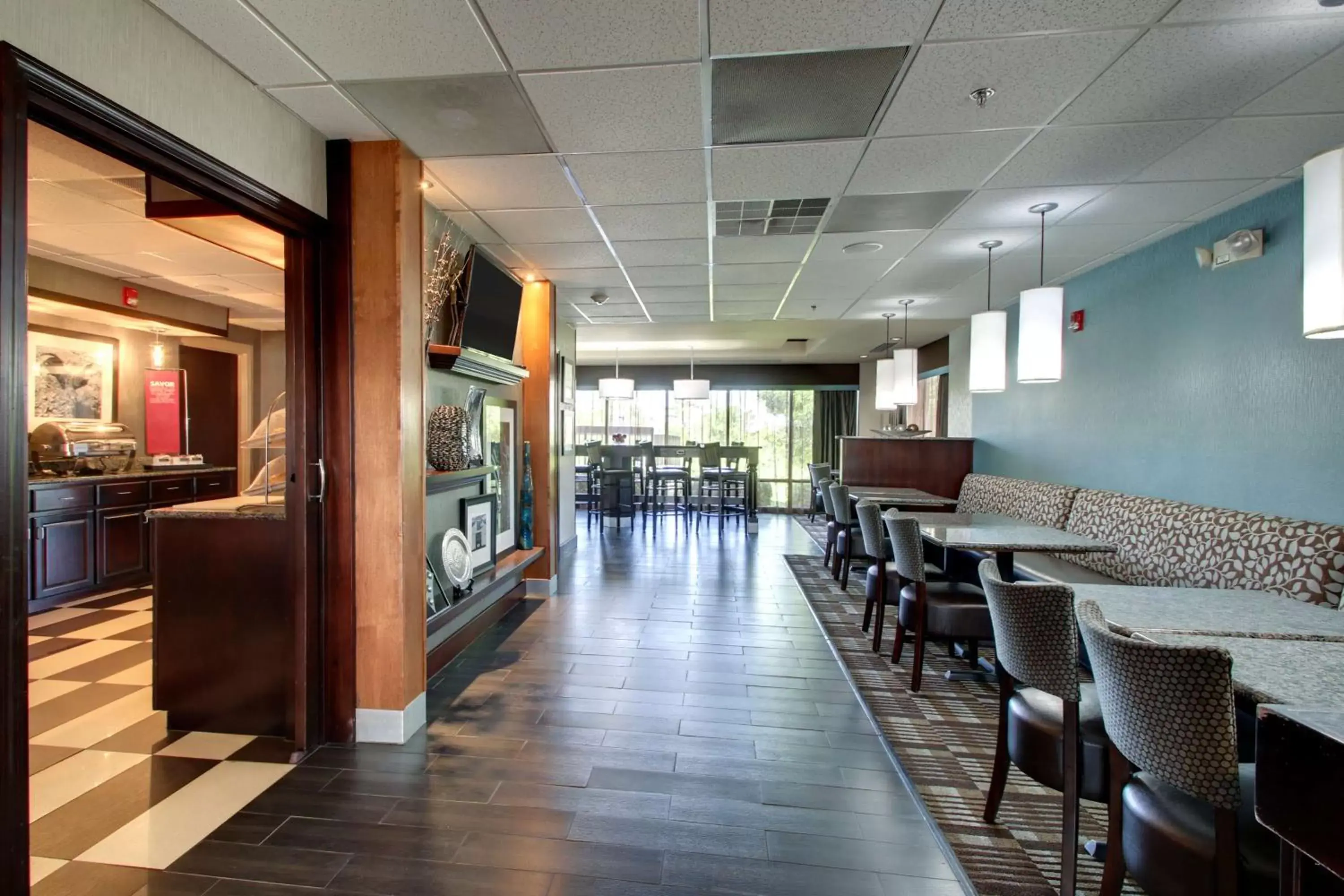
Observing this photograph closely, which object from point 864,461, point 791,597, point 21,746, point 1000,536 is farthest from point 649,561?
point 21,746

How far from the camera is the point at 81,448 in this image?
476 cm

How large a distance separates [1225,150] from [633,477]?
284 inches

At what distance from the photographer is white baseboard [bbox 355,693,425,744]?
2.52m

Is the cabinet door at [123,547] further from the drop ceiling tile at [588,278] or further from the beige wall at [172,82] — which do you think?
the beige wall at [172,82]

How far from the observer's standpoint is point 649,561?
6.24 meters

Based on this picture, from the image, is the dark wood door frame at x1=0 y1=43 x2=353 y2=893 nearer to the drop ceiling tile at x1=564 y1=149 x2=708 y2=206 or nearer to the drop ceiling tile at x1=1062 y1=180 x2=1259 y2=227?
the drop ceiling tile at x1=564 y1=149 x2=708 y2=206

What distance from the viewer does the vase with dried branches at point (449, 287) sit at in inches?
128

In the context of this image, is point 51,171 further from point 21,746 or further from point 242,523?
point 21,746

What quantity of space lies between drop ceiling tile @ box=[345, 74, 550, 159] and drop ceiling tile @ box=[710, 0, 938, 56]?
2.65 feet

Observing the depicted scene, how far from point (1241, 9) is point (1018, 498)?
3.81m

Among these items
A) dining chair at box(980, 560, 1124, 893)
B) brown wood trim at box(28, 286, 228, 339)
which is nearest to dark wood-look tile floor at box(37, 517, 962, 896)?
dining chair at box(980, 560, 1124, 893)

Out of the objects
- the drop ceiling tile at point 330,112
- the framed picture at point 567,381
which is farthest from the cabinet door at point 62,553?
the drop ceiling tile at point 330,112

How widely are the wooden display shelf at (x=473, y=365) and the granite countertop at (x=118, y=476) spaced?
11.0ft

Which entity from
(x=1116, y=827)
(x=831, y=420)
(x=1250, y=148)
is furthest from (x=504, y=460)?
(x=831, y=420)
